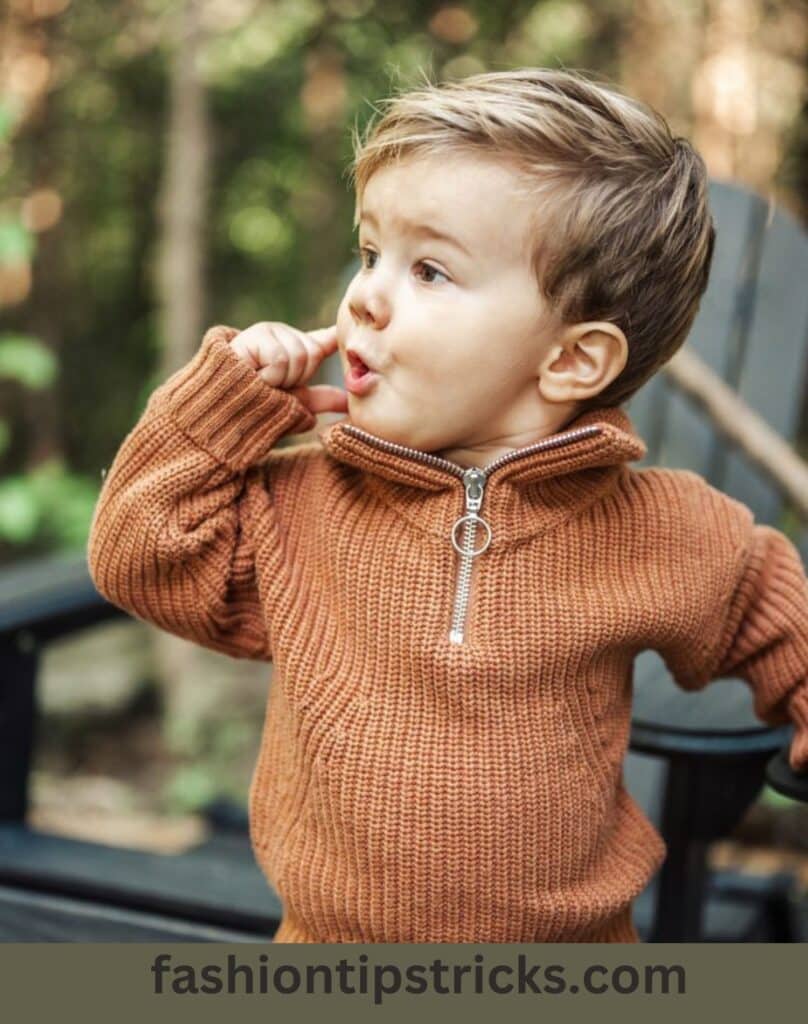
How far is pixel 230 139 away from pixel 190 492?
3436mm

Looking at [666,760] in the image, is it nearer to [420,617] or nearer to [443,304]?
[420,617]

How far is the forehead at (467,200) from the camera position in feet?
3.38

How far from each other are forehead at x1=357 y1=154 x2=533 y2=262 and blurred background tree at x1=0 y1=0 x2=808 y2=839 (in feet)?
8.30

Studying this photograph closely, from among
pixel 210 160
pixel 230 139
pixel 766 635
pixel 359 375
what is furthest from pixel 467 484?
pixel 230 139

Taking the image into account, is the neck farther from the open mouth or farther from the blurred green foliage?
the blurred green foliage

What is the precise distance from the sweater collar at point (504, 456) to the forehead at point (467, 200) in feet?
0.54

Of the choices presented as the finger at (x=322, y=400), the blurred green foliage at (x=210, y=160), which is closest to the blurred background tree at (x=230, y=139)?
the blurred green foliage at (x=210, y=160)

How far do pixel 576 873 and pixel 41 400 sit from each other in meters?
3.48

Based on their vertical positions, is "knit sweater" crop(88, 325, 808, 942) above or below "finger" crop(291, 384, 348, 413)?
below

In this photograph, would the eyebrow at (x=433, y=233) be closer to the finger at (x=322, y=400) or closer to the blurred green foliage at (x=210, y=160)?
the finger at (x=322, y=400)

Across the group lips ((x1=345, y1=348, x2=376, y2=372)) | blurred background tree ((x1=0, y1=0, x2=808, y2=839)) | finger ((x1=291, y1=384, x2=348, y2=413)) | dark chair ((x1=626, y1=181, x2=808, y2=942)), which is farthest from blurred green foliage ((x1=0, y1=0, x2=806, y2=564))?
lips ((x1=345, y1=348, x2=376, y2=372))

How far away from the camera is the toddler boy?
41.4 inches

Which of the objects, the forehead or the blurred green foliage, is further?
the blurred green foliage

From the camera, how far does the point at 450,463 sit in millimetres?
1101
